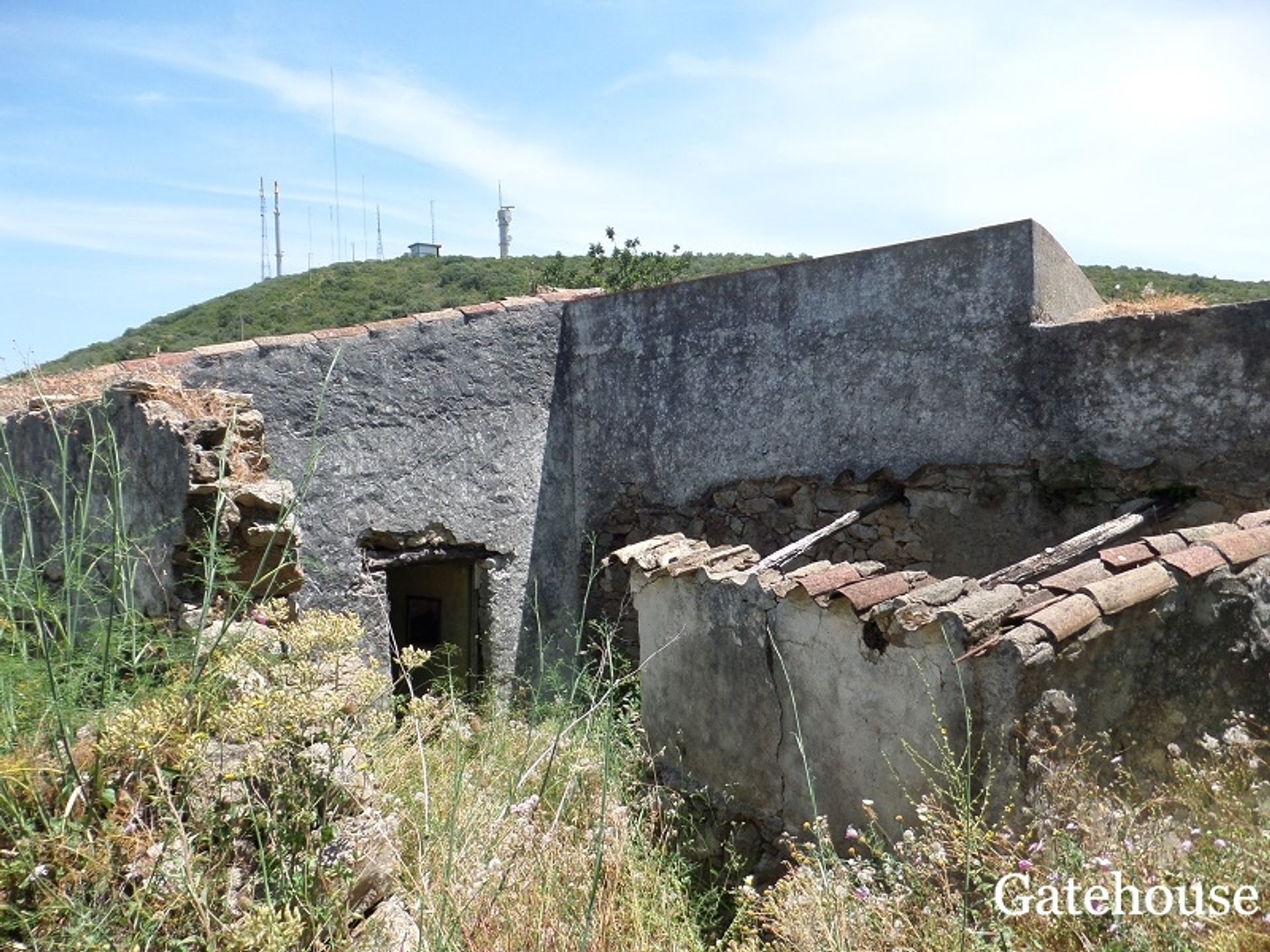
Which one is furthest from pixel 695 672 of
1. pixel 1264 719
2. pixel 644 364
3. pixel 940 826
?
pixel 644 364

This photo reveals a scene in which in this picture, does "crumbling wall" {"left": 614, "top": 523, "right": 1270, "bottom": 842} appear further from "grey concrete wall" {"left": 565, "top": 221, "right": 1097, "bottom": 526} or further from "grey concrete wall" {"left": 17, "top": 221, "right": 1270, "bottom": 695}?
"grey concrete wall" {"left": 565, "top": 221, "right": 1097, "bottom": 526}

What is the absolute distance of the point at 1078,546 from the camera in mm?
5203

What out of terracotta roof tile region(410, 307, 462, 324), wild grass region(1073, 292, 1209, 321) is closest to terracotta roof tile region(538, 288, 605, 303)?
terracotta roof tile region(410, 307, 462, 324)

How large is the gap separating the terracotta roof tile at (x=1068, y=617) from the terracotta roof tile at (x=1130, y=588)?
38mm

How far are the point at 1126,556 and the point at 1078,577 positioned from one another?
0.30 m

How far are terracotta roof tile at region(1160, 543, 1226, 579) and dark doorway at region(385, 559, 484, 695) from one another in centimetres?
550

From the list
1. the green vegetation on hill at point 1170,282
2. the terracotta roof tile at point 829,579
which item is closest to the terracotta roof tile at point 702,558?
the terracotta roof tile at point 829,579

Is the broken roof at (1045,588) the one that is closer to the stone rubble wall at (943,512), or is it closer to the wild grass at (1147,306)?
the stone rubble wall at (943,512)

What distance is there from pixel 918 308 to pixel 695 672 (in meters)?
3.01

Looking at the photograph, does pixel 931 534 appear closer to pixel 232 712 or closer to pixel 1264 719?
pixel 1264 719

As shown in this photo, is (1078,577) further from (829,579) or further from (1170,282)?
(1170,282)

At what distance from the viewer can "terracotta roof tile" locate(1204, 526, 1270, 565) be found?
13.0ft

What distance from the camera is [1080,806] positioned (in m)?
3.23

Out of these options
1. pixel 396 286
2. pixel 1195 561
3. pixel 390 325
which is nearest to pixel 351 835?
pixel 1195 561
